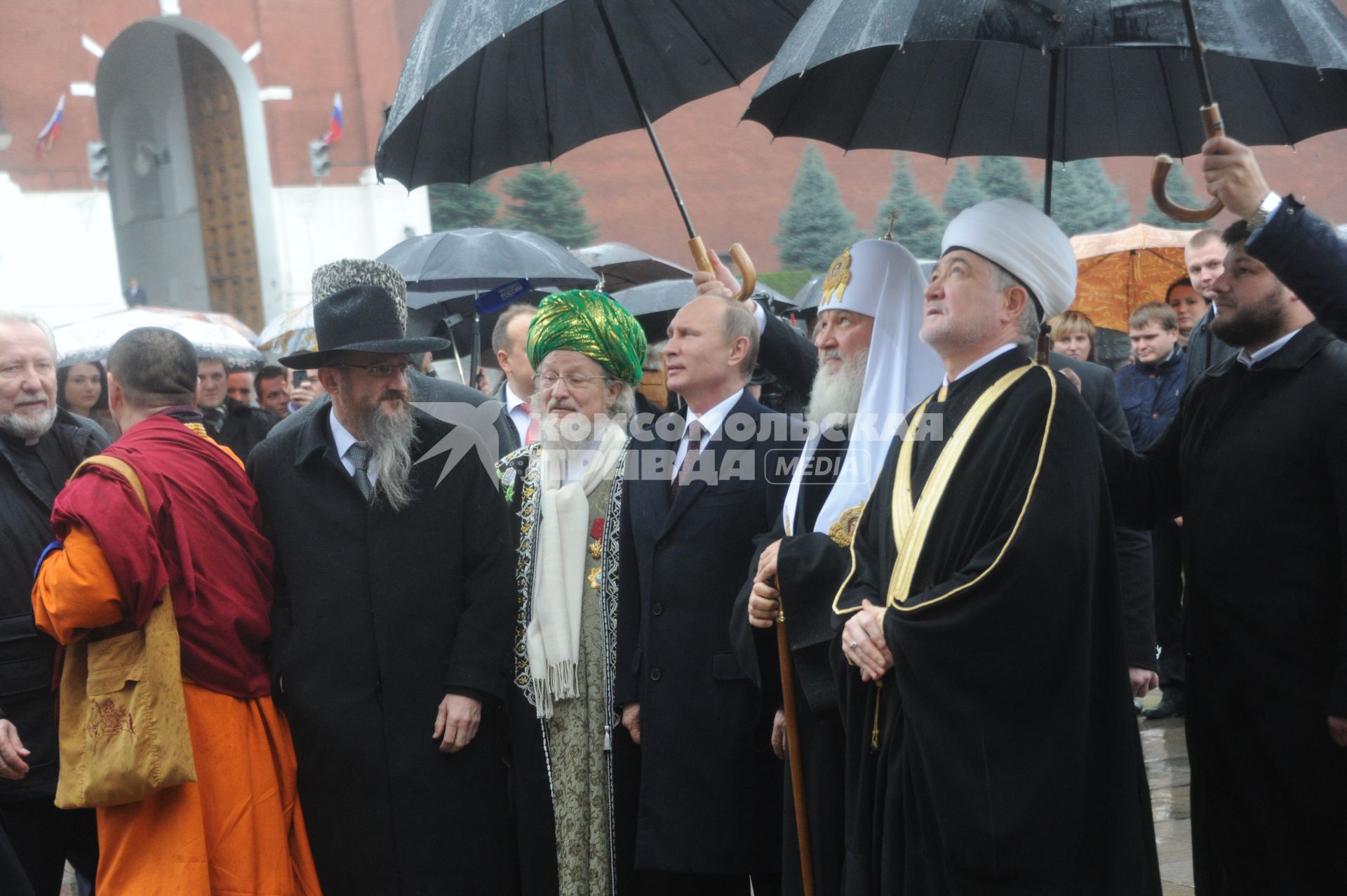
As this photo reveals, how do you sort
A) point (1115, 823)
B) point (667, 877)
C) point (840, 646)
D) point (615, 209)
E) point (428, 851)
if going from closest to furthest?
point (1115, 823) → point (840, 646) → point (428, 851) → point (667, 877) → point (615, 209)

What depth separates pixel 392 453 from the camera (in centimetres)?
381

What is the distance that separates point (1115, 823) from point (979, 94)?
7.17 feet

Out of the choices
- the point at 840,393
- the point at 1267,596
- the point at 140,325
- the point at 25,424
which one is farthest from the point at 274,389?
the point at 1267,596

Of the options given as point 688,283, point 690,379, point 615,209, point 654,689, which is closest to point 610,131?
point 690,379

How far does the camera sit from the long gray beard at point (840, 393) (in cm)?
370

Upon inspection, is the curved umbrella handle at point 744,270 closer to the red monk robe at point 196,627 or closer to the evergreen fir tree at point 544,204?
the red monk robe at point 196,627

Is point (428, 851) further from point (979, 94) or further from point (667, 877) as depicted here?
point (979, 94)

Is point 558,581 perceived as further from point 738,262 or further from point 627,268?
point 627,268

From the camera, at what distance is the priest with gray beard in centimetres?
334

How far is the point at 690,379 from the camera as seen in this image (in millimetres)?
4035

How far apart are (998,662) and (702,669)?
120 centimetres

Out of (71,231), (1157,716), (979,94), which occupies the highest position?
(71,231)

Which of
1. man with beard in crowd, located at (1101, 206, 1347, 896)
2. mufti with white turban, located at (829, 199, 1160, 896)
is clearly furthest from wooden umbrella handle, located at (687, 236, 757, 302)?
man with beard in crowd, located at (1101, 206, 1347, 896)

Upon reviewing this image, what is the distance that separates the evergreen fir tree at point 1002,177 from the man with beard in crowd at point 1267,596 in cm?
2214
